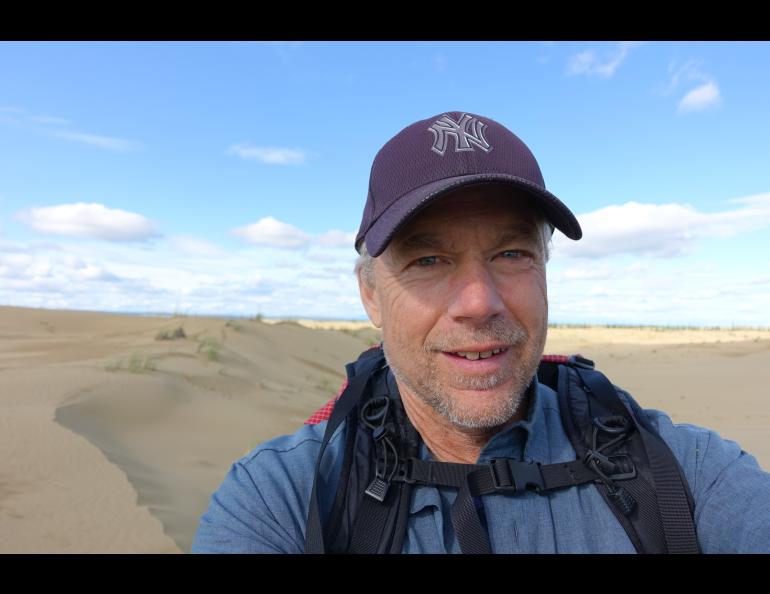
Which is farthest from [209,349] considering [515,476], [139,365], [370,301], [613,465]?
[613,465]

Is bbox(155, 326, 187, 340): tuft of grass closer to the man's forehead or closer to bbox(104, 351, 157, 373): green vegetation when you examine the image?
bbox(104, 351, 157, 373): green vegetation

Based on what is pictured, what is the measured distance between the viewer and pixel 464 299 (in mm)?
1723

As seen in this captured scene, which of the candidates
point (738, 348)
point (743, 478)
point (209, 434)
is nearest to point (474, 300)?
point (743, 478)

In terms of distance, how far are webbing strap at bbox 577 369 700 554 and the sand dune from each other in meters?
3.54

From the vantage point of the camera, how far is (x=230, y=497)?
1.59 m

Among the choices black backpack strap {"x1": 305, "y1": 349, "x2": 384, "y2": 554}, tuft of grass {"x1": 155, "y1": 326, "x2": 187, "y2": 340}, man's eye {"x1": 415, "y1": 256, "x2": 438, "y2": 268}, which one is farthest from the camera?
tuft of grass {"x1": 155, "y1": 326, "x2": 187, "y2": 340}

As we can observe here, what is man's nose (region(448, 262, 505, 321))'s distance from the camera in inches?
67.0

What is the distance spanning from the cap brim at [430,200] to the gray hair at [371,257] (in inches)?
2.2

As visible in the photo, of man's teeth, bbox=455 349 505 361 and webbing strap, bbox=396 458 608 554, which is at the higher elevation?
man's teeth, bbox=455 349 505 361

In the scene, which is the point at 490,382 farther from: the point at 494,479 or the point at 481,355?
the point at 494,479

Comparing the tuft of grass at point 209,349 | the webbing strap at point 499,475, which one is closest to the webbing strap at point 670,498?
the webbing strap at point 499,475

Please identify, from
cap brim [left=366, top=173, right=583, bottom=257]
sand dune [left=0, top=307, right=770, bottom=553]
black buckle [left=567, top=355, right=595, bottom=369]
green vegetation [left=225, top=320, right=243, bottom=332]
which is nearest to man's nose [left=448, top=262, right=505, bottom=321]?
cap brim [left=366, top=173, right=583, bottom=257]

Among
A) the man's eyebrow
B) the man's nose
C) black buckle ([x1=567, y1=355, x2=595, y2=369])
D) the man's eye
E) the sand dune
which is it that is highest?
the man's eyebrow
